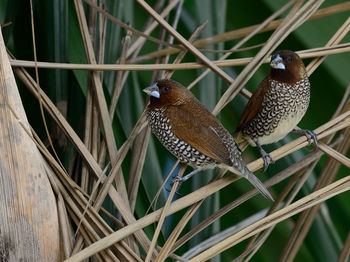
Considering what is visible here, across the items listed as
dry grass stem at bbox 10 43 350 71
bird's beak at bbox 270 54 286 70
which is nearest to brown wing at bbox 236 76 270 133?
bird's beak at bbox 270 54 286 70

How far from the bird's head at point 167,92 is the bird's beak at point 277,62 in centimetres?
29

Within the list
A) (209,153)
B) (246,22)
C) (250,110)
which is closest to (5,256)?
(209,153)

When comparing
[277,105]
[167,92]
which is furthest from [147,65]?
[277,105]

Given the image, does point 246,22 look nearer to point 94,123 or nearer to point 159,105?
point 159,105

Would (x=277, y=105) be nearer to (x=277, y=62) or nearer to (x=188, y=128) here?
(x=277, y=62)

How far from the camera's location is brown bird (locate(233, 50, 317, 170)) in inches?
76.7

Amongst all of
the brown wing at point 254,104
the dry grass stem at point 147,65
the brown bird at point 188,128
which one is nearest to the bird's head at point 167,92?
the brown bird at point 188,128

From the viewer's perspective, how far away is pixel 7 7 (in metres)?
1.60

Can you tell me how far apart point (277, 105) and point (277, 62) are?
0.86ft

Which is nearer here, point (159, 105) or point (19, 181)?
point (19, 181)

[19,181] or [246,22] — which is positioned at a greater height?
[246,22]

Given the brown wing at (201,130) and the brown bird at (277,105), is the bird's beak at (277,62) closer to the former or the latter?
the brown bird at (277,105)

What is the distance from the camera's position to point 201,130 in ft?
5.74

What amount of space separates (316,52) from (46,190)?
3.06ft
